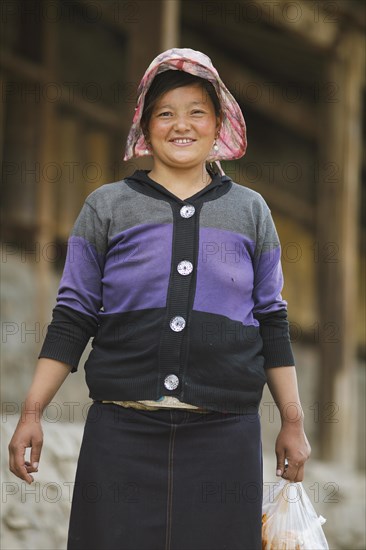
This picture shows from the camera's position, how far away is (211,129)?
2.64 metres

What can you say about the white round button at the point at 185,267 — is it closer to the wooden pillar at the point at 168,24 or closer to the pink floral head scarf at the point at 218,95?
the pink floral head scarf at the point at 218,95

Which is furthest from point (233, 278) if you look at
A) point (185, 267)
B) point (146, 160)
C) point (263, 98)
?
point (263, 98)

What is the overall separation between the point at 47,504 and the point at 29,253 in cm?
A: 308

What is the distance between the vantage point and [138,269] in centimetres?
250

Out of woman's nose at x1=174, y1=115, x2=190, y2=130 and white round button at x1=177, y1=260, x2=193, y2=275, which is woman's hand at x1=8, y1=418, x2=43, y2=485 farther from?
woman's nose at x1=174, y1=115, x2=190, y2=130

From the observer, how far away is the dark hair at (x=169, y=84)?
2.60m

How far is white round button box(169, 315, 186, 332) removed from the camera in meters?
2.43

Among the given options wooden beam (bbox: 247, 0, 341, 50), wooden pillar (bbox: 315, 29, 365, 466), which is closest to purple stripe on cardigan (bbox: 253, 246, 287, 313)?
wooden beam (bbox: 247, 0, 341, 50)

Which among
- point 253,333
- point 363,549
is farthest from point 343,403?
point 253,333

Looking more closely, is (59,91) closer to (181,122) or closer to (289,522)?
(181,122)

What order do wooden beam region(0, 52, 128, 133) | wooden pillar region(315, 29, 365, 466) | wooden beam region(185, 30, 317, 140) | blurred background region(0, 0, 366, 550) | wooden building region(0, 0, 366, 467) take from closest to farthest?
blurred background region(0, 0, 366, 550) → wooden beam region(0, 52, 128, 133) → wooden building region(0, 0, 366, 467) → wooden pillar region(315, 29, 365, 466) → wooden beam region(185, 30, 317, 140)

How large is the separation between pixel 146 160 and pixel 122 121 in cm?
167

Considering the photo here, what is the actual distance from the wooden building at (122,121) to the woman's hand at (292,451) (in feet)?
11.6

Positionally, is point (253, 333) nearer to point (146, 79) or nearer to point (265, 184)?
point (146, 79)
